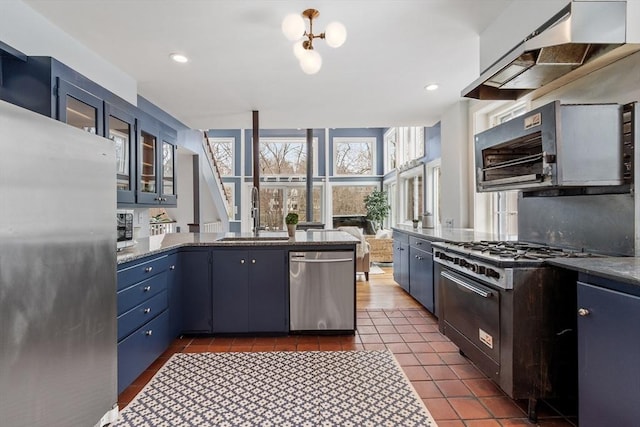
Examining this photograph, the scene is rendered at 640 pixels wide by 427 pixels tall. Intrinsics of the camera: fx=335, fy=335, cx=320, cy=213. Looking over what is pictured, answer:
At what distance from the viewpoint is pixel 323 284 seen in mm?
2961

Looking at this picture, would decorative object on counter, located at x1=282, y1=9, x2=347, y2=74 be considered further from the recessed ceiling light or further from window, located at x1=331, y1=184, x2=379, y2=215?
window, located at x1=331, y1=184, x2=379, y2=215

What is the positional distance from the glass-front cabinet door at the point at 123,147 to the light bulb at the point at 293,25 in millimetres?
1453

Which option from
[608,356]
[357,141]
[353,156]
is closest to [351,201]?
[353,156]

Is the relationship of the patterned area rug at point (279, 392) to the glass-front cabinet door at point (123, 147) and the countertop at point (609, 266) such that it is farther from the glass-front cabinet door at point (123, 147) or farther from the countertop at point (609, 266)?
the glass-front cabinet door at point (123, 147)

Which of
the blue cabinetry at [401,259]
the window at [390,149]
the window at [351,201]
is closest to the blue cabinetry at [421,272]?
the blue cabinetry at [401,259]

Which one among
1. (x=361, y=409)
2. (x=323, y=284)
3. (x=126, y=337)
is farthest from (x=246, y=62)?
(x=361, y=409)

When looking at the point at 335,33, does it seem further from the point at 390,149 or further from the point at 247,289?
the point at 390,149

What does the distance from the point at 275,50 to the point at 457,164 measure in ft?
8.82

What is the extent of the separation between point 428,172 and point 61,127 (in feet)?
18.2

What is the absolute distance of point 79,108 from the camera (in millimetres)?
2238

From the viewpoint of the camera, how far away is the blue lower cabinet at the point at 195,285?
2.94 m

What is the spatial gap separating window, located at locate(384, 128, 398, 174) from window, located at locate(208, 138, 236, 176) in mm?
4549

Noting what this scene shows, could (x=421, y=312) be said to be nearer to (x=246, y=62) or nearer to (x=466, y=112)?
(x=466, y=112)

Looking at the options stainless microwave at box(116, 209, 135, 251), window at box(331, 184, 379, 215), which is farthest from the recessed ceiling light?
window at box(331, 184, 379, 215)
